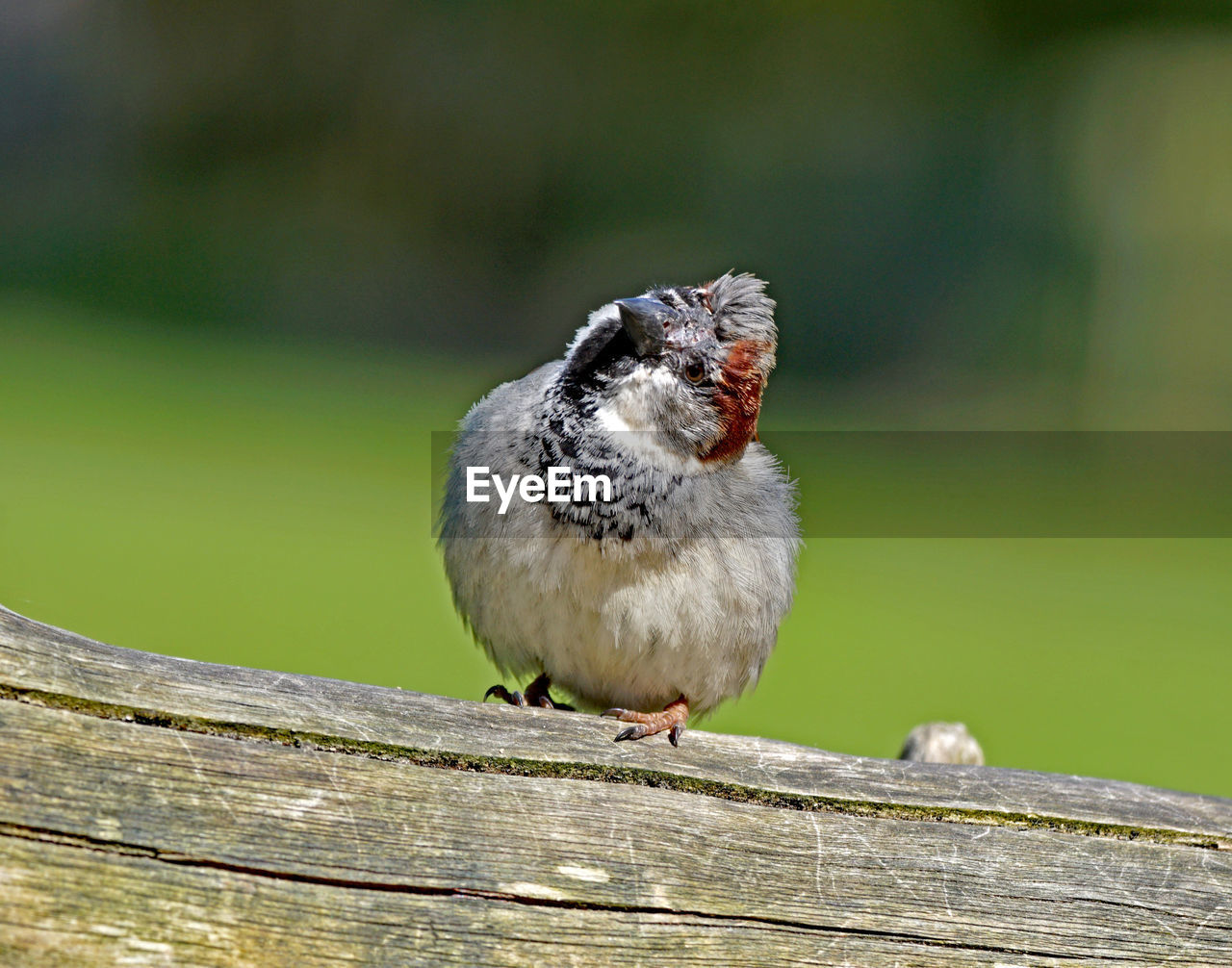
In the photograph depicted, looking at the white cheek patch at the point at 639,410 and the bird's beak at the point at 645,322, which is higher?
the bird's beak at the point at 645,322

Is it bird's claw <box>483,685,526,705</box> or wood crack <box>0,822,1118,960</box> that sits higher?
bird's claw <box>483,685,526,705</box>

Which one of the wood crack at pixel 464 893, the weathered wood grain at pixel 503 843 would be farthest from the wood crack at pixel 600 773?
the wood crack at pixel 464 893

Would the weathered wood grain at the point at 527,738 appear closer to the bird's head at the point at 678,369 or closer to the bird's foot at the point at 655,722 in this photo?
the bird's foot at the point at 655,722

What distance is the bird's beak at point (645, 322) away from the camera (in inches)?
67.8

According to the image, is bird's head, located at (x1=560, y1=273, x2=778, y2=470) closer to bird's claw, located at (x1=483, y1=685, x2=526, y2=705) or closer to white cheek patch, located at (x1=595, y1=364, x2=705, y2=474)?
white cheek patch, located at (x1=595, y1=364, x2=705, y2=474)

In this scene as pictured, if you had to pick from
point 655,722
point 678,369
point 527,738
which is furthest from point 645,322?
point 527,738

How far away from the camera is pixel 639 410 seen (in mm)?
1771

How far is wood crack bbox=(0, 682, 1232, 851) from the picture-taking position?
1.09m

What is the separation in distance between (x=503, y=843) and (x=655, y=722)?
424mm

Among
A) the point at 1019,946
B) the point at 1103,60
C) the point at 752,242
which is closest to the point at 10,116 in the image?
the point at 752,242

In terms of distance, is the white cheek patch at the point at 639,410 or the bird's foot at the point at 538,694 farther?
the bird's foot at the point at 538,694

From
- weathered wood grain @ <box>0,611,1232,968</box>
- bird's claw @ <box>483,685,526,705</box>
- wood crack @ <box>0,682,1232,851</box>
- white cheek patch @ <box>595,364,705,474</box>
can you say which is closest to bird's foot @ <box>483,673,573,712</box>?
bird's claw @ <box>483,685,526,705</box>

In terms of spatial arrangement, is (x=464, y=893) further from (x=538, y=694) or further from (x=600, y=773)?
(x=538, y=694)

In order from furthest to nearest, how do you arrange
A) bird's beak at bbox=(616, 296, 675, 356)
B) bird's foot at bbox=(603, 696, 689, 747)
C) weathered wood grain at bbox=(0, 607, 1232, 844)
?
bird's beak at bbox=(616, 296, 675, 356) < bird's foot at bbox=(603, 696, 689, 747) < weathered wood grain at bbox=(0, 607, 1232, 844)
